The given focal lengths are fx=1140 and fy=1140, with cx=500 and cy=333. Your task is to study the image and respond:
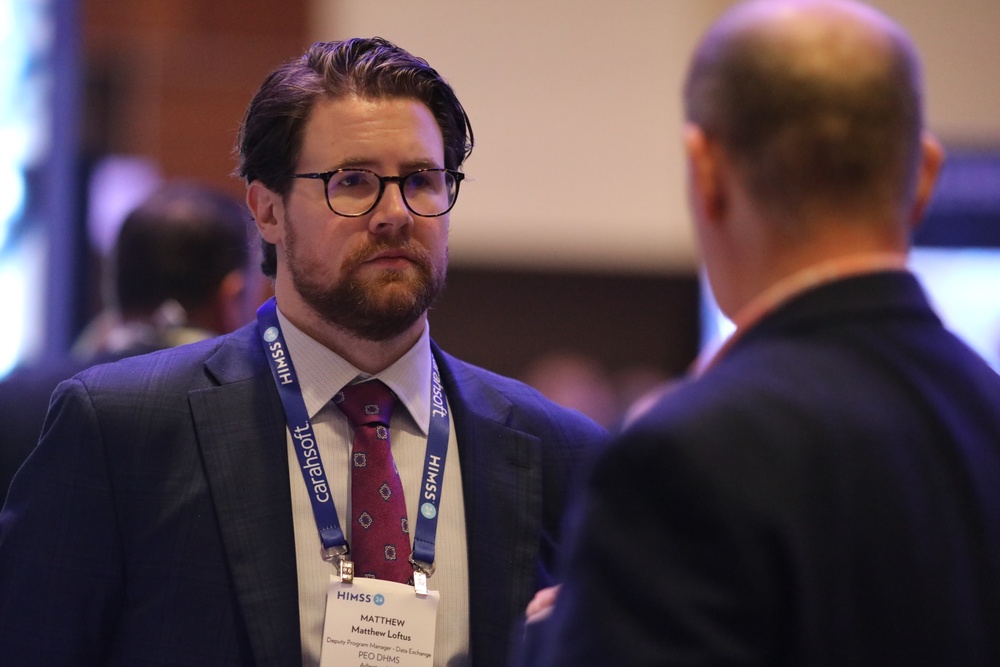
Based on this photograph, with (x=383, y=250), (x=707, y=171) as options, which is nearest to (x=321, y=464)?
(x=383, y=250)

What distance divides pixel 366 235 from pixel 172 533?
586 millimetres

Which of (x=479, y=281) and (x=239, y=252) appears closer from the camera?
(x=239, y=252)

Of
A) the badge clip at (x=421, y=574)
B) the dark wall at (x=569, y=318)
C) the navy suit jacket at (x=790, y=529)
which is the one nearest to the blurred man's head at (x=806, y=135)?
the navy suit jacket at (x=790, y=529)

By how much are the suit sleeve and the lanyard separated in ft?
0.99

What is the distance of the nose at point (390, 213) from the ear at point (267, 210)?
0.72ft

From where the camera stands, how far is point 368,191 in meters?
1.98

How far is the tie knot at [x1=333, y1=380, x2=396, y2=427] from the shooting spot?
6.37 ft

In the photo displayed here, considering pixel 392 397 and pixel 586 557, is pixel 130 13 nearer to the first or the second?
pixel 392 397

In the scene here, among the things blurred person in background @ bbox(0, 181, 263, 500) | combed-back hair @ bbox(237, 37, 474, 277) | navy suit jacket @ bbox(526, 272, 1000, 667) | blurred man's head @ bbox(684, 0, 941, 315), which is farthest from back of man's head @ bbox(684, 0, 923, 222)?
blurred person in background @ bbox(0, 181, 263, 500)

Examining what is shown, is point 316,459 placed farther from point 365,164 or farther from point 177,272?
point 177,272

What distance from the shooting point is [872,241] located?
114cm

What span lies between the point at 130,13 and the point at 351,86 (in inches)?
238

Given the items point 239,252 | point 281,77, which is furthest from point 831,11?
point 239,252

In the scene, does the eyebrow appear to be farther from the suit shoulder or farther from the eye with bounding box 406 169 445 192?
the suit shoulder
